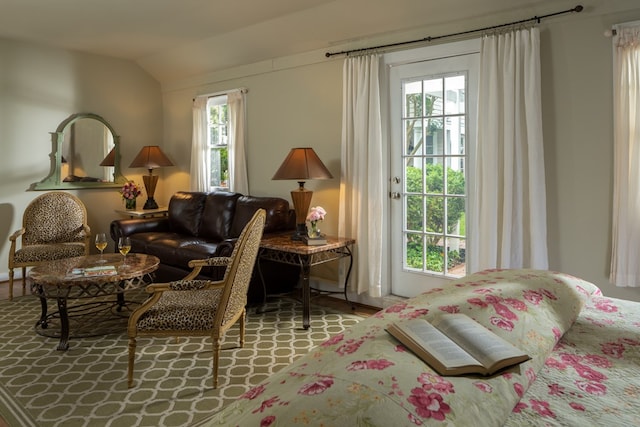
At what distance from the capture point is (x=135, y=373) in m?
2.90

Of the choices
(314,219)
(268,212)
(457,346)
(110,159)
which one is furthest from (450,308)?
(110,159)

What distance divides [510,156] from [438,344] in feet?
7.87

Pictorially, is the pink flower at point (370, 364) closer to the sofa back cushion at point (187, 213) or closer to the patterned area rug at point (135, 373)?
the patterned area rug at point (135, 373)

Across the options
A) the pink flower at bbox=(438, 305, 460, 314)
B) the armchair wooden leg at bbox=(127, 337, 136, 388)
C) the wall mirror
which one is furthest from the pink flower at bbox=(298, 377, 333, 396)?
the wall mirror

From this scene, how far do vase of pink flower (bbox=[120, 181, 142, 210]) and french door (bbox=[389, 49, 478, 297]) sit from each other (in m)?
3.53

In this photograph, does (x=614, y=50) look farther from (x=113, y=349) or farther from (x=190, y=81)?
(x=190, y=81)

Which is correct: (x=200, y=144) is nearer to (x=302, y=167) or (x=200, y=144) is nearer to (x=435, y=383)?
(x=302, y=167)

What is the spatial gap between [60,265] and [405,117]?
123 inches

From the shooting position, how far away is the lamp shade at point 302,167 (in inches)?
156

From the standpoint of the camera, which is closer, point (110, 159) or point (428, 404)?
point (428, 404)

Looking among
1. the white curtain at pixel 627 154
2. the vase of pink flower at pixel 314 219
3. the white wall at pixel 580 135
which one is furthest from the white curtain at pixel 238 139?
the white curtain at pixel 627 154

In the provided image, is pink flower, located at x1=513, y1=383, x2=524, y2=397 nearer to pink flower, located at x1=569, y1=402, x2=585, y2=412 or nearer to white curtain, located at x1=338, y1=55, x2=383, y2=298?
pink flower, located at x1=569, y1=402, x2=585, y2=412

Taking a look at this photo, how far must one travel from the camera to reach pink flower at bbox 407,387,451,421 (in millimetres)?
975

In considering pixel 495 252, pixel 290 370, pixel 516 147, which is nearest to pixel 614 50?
pixel 516 147
